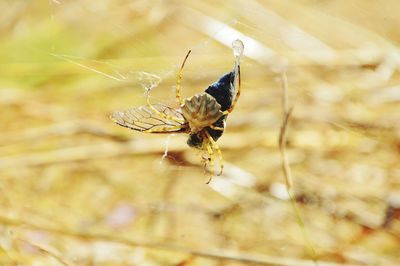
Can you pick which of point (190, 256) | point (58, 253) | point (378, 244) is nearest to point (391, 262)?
point (378, 244)

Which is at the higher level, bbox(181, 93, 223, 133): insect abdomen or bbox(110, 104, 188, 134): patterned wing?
bbox(110, 104, 188, 134): patterned wing

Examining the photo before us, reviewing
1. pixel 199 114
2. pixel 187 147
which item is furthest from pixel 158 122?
pixel 187 147

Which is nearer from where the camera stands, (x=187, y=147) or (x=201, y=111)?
(x=201, y=111)

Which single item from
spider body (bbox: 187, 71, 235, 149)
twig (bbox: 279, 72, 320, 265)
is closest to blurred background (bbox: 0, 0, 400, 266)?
twig (bbox: 279, 72, 320, 265)

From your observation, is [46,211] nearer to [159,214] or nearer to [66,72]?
[159,214]

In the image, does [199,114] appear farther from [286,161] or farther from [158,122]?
[286,161]

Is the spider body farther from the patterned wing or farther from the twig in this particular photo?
the twig
